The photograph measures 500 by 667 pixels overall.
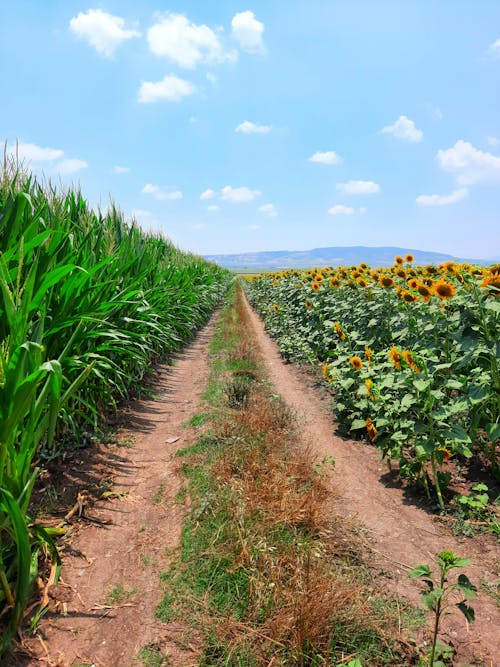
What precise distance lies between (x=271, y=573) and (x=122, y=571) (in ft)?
3.00

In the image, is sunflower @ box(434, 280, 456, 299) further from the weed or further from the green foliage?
the weed

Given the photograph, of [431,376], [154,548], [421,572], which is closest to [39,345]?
[154,548]

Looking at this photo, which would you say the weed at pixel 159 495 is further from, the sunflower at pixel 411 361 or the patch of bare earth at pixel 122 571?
the sunflower at pixel 411 361

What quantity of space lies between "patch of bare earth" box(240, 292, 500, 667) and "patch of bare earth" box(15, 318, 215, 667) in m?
1.26

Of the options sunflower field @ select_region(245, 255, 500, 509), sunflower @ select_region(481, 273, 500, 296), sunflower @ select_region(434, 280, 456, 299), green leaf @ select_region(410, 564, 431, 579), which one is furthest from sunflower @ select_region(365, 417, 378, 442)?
green leaf @ select_region(410, 564, 431, 579)

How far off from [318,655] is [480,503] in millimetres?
2018

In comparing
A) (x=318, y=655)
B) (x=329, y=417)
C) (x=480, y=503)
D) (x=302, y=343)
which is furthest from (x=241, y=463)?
(x=302, y=343)

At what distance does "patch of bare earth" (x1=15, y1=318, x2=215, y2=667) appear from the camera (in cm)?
185

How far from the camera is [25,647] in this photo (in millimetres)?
1789

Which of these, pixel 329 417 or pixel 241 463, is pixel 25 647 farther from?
Result: pixel 329 417

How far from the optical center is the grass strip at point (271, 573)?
1.82 m

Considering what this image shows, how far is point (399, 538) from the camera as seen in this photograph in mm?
2896

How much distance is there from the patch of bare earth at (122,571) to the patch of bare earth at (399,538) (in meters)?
1.26

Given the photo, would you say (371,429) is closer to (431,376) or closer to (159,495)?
(431,376)
